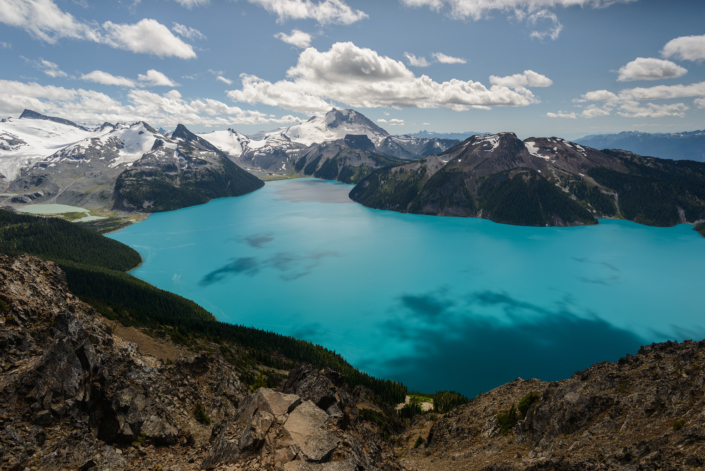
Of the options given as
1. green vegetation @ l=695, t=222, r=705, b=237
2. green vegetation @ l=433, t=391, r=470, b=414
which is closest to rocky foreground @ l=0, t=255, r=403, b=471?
green vegetation @ l=433, t=391, r=470, b=414

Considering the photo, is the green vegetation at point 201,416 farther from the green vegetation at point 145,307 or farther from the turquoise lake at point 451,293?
the turquoise lake at point 451,293

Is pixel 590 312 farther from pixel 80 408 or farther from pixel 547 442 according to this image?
pixel 80 408

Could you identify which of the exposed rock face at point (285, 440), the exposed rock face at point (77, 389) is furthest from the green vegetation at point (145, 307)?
the exposed rock face at point (285, 440)

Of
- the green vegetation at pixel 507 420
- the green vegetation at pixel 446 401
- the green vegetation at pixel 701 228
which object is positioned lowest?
the green vegetation at pixel 446 401

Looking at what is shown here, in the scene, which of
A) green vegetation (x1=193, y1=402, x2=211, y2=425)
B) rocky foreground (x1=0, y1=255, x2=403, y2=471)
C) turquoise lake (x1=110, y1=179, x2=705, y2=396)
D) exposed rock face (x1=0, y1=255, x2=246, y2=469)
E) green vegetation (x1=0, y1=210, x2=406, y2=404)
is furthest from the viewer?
turquoise lake (x1=110, y1=179, x2=705, y2=396)

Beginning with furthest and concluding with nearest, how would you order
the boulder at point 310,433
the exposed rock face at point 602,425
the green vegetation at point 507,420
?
the green vegetation at point 507,420
the exposed rock face at point 602,425
the boulder at point 310,433

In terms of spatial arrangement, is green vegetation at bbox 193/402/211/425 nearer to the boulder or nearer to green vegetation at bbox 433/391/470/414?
the boulder

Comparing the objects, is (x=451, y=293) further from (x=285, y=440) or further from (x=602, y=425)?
(x=285, y=440)
